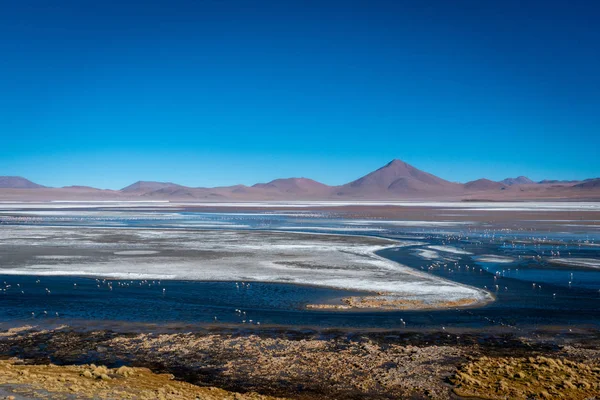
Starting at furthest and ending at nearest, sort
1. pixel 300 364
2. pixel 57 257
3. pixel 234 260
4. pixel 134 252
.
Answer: pixel 134 252, pixel 57 257, pixel 234 260, pixel 300 364

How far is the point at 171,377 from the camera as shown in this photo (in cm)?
884

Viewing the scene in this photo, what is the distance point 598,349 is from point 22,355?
35.5 ft

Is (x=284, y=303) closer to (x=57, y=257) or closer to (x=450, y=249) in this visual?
(x=57, y=257)

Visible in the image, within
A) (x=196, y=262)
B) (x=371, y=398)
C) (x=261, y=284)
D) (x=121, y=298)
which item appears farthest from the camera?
(x=196, y=262)

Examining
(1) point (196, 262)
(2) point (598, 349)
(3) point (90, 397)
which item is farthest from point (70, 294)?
(2) point (598, 349)

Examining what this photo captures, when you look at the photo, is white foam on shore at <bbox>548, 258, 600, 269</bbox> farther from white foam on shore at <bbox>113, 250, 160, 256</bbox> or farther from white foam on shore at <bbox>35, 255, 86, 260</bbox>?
white foam on shore at <bbox>35, 255, 86, 260</bbox>

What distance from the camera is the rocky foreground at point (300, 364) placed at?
323 inches

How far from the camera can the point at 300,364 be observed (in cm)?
952

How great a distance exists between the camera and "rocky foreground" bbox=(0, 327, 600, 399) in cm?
821

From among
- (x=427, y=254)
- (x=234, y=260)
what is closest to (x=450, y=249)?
(x=427, y=254)

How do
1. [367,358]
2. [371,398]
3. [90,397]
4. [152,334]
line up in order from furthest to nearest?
[152,334] → [367,358] → [371,398] → [90,397]

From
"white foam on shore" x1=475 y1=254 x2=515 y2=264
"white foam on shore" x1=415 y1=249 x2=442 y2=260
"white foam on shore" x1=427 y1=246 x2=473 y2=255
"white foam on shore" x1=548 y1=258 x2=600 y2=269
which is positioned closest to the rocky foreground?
"white foam on shore" x1=548 y1=258 x2=600 y2=269

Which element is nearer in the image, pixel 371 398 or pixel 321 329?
pixel 371 398

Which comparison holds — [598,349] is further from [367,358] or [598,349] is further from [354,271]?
[354,271]
